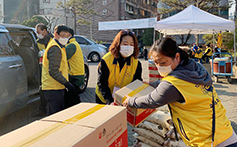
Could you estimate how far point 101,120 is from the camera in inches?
55.1

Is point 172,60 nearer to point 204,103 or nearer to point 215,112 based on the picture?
point 204,103

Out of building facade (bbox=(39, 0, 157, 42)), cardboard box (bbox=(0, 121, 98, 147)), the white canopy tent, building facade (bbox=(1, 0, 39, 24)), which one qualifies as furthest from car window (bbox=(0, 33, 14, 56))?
building facade (bbox=(1, 0, 39, 24))

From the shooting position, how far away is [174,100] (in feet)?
5.39

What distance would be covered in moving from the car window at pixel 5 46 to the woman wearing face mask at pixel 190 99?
2972mm

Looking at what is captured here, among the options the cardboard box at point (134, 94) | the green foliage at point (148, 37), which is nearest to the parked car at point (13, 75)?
the cardboard box at point (134, 94)

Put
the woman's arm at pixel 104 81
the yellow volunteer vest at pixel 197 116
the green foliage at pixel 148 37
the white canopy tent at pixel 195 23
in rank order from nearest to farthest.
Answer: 1. the yellow volunteer vest at pixel 197 116
2. the woman's arm at pixel 104 81
3. the white canopy tent at pixel 195 23
4. the green foliage at pixel 148 37

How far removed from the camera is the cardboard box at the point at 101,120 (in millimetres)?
1338

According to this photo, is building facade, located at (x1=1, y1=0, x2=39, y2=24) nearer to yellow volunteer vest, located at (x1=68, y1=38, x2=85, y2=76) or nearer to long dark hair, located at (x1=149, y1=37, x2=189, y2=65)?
yellow volunteer vest, located at (x1=68, y1=38, x2=85, y2=76)

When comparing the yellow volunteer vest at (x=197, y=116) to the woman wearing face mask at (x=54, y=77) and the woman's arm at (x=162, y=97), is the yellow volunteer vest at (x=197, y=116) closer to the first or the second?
the woman's arm at (x=162, y=97)

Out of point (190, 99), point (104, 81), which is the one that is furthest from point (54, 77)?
point (190, 99)

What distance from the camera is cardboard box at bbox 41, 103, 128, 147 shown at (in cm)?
134

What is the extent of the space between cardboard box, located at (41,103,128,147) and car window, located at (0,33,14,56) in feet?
8.58

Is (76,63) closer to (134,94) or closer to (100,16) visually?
(134,94)

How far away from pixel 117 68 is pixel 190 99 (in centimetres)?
120
